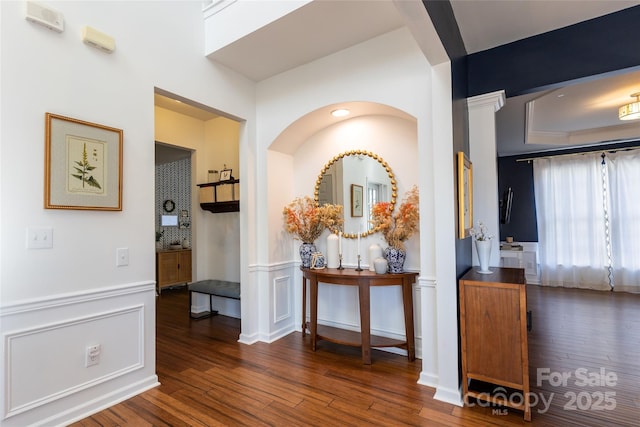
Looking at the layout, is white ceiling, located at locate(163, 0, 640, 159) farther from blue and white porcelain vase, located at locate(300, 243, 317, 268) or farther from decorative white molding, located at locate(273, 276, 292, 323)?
decorative white molding, located at locate(273, 276, 292, 323)

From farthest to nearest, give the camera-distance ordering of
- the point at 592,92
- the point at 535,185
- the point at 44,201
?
1. the point at 535,185
2. the point at 592,92
3. the point at 44,201

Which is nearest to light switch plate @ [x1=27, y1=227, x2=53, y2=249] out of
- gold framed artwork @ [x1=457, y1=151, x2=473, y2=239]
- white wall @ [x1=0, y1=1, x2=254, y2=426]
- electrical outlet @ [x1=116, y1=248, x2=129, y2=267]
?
white wall @ [x1=0, y1=1, x2=254, y2=426]

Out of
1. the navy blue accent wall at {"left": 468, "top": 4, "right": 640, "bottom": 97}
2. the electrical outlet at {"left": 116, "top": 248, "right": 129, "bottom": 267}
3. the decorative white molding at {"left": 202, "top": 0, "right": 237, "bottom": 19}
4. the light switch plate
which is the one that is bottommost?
the electrical outlet at {"left": 116, "top": 248, "right": 129, "bottom": 267}

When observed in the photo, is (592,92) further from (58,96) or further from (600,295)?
(58,96)

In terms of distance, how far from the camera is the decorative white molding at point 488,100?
270 cm

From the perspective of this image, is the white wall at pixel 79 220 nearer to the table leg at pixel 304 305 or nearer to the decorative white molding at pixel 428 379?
the table leg at pixel 304 305

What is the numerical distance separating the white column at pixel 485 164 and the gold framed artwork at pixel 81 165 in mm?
2958

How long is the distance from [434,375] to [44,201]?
2.96m

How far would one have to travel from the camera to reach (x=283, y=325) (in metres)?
3.62

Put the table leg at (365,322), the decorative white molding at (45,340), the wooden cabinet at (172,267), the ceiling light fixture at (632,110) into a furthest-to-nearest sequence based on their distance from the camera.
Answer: the wooden cabinet at (172,267) → the ceiling light fixture at (632,110) → the table leg at (365,322) → the decorative white molding at (45,340)

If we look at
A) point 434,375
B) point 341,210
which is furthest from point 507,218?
point 434,375

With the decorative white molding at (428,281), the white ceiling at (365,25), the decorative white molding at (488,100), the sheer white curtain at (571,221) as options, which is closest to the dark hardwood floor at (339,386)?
the decorative white molding at (428,281)

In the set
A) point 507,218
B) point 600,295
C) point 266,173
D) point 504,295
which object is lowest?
point 600,295

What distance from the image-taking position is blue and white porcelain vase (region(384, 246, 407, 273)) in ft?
9.61
